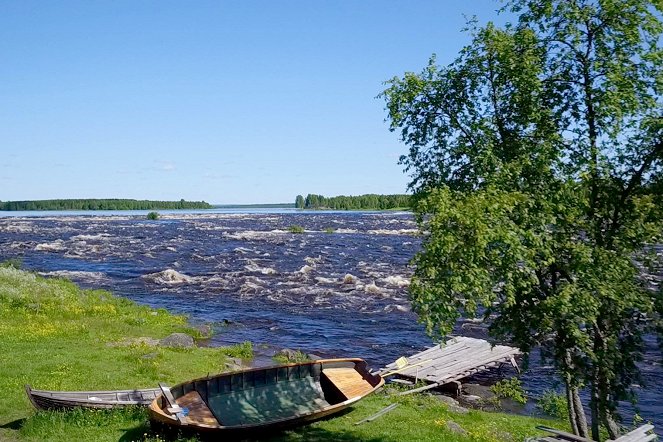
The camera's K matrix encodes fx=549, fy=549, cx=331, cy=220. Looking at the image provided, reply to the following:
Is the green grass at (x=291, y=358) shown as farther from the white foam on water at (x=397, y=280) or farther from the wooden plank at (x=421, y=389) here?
the white foam on water at (x=397, y=280)

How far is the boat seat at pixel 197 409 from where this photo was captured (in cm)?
Answer: 1545

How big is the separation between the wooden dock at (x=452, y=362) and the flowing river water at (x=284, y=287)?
63.0 inches

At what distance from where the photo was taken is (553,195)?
993cm

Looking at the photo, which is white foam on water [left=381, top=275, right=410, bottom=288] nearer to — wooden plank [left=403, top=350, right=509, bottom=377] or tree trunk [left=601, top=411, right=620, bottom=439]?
wooden plank [left=403, top=350, right=509, bottom=377]

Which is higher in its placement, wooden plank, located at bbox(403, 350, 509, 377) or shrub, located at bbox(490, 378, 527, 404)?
wooden plank, located at bbox(403, 350, 509, 377)

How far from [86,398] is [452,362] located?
50.7 ft

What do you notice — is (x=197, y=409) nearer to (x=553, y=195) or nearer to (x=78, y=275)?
(x=553, y=195)

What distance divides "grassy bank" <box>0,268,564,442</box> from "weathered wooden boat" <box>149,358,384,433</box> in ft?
2.45

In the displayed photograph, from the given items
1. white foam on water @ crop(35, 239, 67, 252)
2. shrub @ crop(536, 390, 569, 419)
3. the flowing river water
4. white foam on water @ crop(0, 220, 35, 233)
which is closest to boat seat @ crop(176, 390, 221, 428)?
the flowing river water

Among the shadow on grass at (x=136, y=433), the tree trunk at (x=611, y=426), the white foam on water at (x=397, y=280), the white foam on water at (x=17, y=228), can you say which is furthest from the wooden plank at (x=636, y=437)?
the white foam on water at (x=17, y=228)

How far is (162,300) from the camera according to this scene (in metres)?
41.1

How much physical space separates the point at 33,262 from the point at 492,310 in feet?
204

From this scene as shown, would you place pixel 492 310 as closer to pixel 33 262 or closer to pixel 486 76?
pixel 486 76

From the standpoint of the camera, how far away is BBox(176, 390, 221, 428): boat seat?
15445mm
